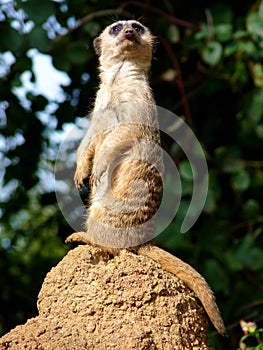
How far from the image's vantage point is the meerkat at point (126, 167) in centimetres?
416

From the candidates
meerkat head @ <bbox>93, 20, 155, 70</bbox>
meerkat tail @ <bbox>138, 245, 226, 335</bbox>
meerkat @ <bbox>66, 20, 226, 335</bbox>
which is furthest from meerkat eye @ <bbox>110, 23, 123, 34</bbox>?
meerkat tail @ <bbox>138, 245, 226, 335</bbox>

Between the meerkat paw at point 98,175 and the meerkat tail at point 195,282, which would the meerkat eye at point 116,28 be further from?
the meerkat tail at point 195,282

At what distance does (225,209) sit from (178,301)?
13.0 feet

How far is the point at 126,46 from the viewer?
5.11 m

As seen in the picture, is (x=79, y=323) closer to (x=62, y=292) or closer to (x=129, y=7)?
Answer: (x=62, y=292)

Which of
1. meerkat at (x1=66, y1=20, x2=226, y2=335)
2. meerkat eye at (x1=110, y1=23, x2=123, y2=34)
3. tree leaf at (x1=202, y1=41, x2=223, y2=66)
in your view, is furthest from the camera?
tree leaf at (x1=202, y1=41, x2=223, y2=66)

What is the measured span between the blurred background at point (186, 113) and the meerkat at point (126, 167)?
1.64 meters

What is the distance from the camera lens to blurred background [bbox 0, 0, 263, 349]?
22.7 feet

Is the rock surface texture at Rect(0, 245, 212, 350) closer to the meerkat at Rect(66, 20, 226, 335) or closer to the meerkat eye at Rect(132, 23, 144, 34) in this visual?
the meerkat at Rect(66, 20, 226, 335)

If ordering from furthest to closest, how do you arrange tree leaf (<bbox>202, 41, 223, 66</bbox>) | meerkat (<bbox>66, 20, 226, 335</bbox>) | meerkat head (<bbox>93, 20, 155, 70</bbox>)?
tree leaf (<bbox>202, 41, 223, 66</bbox>), meerkat head (<bbox>93, 20, 155, 70</bbox>), meerkat (<bbox>66, 20, 226, 335</bbox>)

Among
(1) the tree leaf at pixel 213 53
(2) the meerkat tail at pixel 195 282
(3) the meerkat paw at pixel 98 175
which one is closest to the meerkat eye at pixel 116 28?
(3) the meerkat paw at pixel 98 175

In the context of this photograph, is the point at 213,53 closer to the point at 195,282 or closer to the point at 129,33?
the point at 129,33

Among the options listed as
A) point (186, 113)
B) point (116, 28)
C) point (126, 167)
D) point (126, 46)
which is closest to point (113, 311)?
point (126, 167)

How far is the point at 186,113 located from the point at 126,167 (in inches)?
110
